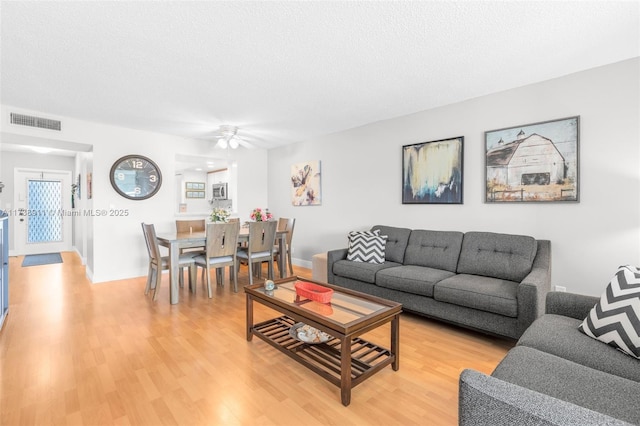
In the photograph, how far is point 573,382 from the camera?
4.05ft

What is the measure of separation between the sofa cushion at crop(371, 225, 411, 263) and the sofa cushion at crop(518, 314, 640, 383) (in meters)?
1.89

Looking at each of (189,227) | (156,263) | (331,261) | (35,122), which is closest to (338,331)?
(331,261)

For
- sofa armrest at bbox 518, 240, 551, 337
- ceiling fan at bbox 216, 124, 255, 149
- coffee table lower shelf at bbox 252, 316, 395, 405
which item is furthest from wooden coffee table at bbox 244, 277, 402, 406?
ceiling fan at bbox 216, 124, 255, 149

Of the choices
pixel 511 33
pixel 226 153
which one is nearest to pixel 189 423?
pixel 511 33

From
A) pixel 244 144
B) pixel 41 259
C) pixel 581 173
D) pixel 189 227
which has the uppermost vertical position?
pixel 244 144

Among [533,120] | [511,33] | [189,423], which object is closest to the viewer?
[189,423]

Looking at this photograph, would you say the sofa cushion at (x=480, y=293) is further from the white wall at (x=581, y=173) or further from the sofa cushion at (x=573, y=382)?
the sofa cushion at (x=573, y=382)

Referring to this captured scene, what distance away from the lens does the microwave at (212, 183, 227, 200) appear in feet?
28.3

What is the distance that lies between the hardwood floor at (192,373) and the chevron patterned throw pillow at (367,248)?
79cm

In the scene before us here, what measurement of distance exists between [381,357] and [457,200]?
218 cm

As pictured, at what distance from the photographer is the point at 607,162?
2.68m

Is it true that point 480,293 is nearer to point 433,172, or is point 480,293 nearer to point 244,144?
point 433,172

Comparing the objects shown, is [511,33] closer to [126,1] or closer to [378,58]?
[378,58]

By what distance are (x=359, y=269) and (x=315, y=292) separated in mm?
1203
